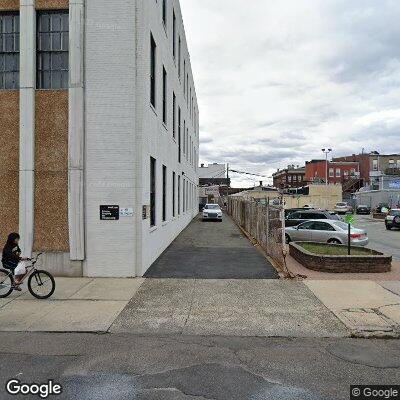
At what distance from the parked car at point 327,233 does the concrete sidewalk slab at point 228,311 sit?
7.16 metres

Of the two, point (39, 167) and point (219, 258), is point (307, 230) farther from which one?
point (39, 167)

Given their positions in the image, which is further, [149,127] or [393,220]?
[393,220]

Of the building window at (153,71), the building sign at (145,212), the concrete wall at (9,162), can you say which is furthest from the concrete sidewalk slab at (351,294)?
the concrete wall at (9,162)

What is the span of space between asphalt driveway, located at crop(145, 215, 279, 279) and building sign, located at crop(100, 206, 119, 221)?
1.90 meters

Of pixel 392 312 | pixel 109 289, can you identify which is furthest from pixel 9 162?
pixel 392 312

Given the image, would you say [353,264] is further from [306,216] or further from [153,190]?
[306,216]

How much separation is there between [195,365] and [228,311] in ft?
8.75

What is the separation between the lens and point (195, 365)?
5457 millimetres

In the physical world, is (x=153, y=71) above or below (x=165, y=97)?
above

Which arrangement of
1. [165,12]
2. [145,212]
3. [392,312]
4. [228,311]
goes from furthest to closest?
[165,12]
[145,212]
[228,311]
[392,312]

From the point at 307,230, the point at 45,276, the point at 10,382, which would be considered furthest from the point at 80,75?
the point at 307,230

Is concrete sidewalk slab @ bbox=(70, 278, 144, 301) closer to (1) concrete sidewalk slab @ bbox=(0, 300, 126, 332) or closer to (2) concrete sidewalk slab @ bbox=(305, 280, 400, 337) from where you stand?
(1) concrete sidewalk slab @ bbox=(0, 300, 126, 332)

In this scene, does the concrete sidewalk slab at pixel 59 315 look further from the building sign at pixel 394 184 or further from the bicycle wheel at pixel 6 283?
the building sign at pixel 394 184

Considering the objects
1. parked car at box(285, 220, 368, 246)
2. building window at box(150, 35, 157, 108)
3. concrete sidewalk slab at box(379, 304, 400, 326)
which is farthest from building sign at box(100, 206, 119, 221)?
parked car at box(285, 220, 368, 246)
